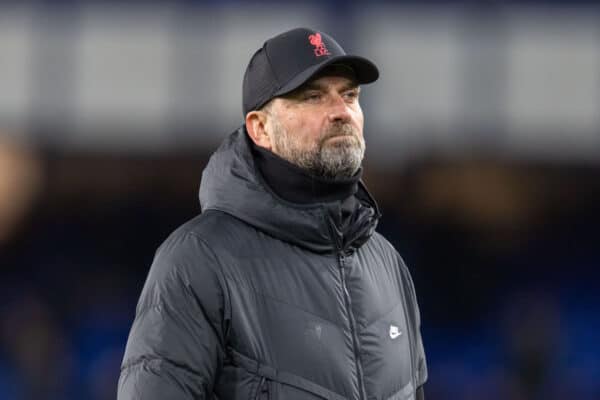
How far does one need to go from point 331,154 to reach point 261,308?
1.16 feet

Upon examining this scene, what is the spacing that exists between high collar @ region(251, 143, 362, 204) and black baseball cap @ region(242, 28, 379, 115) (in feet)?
0.47

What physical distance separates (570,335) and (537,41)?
283cm

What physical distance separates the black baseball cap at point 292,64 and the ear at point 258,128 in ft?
0.06

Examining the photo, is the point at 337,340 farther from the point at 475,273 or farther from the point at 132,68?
the point at 475,273

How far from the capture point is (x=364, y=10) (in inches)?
402

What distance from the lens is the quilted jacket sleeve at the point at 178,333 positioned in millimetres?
2336

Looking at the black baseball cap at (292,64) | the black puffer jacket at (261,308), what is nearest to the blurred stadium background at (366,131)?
the black baseball cap at (292,64)

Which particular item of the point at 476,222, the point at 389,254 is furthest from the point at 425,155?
the point at 389,254

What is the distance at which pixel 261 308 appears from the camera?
95.0 inches

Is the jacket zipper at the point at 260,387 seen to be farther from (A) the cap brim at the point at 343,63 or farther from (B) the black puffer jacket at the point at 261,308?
(A) the cap brim at the point at 343,63

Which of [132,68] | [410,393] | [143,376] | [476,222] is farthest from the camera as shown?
[476,222]

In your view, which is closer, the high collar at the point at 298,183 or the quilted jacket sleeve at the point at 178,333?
the quilted jacket sleeve at the point at 178,333

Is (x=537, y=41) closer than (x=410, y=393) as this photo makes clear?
No

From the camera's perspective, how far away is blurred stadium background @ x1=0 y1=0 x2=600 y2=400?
33.5 ft
